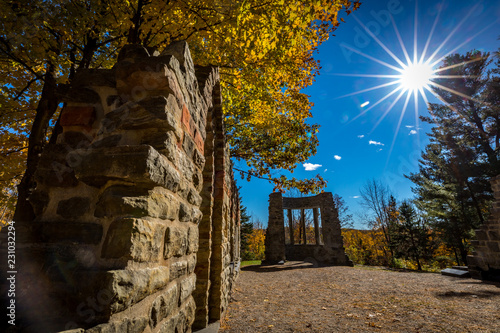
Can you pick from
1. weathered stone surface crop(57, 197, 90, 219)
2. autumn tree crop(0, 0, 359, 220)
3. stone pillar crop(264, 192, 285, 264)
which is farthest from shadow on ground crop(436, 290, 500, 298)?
stone pillar crop(264, 192, 285, 264)

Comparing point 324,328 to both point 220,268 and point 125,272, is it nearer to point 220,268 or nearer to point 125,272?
point 220,268

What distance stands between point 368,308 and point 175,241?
4202 millimetres

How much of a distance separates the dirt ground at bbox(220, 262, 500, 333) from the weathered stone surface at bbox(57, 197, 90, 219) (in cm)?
287

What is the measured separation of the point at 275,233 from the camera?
14.1m

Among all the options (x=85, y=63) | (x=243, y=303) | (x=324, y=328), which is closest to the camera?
(x=324, y=328)

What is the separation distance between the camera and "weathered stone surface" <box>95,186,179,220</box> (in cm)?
113

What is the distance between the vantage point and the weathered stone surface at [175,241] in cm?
143

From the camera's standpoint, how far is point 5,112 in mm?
5832

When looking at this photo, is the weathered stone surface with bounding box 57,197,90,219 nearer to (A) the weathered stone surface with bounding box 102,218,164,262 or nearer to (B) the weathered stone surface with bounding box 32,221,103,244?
(B) the weathered stone surface with bounding box 32,221,103,244

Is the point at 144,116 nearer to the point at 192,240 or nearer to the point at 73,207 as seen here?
the point at 73,207

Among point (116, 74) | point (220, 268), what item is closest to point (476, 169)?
point (220, 268)

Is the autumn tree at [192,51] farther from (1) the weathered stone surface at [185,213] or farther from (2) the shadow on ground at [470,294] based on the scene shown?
(2) the shadow on ground at [470,294]

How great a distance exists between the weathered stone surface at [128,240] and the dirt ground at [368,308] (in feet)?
9.08

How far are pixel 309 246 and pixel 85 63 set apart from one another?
1453 centimetres
